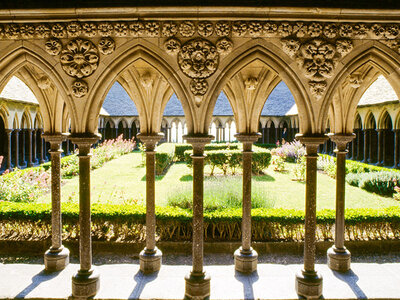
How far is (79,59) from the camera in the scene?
418 centimetres

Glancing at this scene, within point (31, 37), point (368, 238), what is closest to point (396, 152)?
point (368, 238)

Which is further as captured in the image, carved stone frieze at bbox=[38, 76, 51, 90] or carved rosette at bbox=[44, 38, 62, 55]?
carved stone frieze at bbox=[38, 76, 51, 90]

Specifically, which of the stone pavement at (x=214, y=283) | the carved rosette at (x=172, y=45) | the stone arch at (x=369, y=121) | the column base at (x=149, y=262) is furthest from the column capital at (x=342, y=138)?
the stone arch at (x=369, y=121)

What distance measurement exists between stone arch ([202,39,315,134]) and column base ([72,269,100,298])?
8.19 feet

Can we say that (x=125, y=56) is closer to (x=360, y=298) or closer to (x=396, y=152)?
(x=360, y=298)

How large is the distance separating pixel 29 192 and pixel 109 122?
23.2 m

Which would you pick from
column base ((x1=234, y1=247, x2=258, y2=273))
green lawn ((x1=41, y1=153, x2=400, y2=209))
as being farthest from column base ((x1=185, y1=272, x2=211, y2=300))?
green lawn ((x1=41, y1=153, x2=400, y2=209))

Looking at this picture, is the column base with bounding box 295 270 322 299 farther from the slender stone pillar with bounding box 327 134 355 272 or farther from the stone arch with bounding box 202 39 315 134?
the stone arch with bounding box 202 39 315 134

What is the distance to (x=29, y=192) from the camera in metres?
9.05

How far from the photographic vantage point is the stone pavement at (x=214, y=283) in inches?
170

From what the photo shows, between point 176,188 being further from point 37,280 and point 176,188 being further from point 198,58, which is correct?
point 198,58

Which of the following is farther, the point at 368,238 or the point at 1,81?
the point at 368,238

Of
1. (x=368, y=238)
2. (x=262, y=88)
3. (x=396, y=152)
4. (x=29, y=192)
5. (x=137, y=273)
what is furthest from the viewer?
(x=396, y=152)

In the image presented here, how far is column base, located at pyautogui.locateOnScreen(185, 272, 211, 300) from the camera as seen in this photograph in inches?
167
